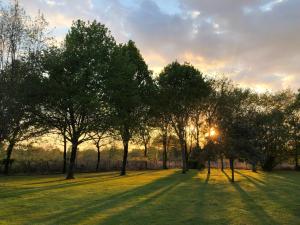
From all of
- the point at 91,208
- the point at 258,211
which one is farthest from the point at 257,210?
the point at 91,208

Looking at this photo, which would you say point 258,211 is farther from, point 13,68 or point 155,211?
point 13,68

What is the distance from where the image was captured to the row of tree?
31.7 m

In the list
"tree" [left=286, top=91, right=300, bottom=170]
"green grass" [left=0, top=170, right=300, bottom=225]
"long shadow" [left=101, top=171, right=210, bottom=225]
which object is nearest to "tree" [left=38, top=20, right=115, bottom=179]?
"green grass" [left=0, top=170, right=300, bottom=225]

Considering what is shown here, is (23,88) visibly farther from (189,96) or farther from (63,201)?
(189,96)

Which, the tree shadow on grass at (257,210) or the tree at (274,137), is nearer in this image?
the tree shadow on grass at (257,210)

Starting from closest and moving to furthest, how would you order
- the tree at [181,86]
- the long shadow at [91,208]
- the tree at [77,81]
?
the long shadow at [91,208] → the tree at [77,81] → the tree at [181,86]

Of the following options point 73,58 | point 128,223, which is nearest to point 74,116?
point 73,58

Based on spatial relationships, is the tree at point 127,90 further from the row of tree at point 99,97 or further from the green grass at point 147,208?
the green grass at point 147,208

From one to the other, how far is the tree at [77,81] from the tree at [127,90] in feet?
4.64

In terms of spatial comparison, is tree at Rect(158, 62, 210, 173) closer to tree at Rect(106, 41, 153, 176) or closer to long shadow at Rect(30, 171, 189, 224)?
tree at Rect(106, 41, 153, 176)

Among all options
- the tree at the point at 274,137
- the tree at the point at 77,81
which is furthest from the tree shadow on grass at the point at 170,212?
the tree at the point at 274,137

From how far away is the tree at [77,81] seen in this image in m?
42.8

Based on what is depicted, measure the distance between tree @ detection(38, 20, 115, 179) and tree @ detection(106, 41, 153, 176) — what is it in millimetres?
1413

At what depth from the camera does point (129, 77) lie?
51.7 m
